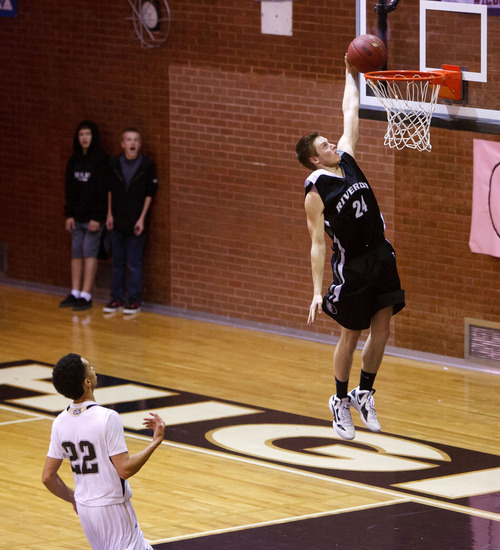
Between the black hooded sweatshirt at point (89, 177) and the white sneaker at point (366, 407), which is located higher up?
the black hooded sweatshirt at point (89, 177)

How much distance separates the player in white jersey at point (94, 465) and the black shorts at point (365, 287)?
2620 mm

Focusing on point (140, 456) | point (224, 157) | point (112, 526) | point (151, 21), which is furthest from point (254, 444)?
point (151, 21)

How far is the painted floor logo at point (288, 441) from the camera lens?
32.5 ft

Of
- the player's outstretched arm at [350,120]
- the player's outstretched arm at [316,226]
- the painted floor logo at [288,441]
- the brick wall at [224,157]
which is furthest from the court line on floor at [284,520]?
the brick wall at [224,157]

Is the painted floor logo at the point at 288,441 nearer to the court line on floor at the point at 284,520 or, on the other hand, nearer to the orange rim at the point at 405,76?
the court line on floor at the point at 284,520

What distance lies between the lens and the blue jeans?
15.9 meters

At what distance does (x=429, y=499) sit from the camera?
9.40 meters

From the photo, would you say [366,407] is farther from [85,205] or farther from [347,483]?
[85,205]

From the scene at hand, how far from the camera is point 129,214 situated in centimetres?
1576

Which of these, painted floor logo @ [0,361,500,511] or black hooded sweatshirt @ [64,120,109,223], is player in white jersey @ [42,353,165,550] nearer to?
painted floor logo @ [0,361,500,511]

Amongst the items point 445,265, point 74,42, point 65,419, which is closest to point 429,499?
point 65,419

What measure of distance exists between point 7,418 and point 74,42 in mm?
6504

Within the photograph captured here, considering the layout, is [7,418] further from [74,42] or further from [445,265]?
[74,42]

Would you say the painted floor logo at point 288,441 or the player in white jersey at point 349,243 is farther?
the painted floor logo at point 288,441
